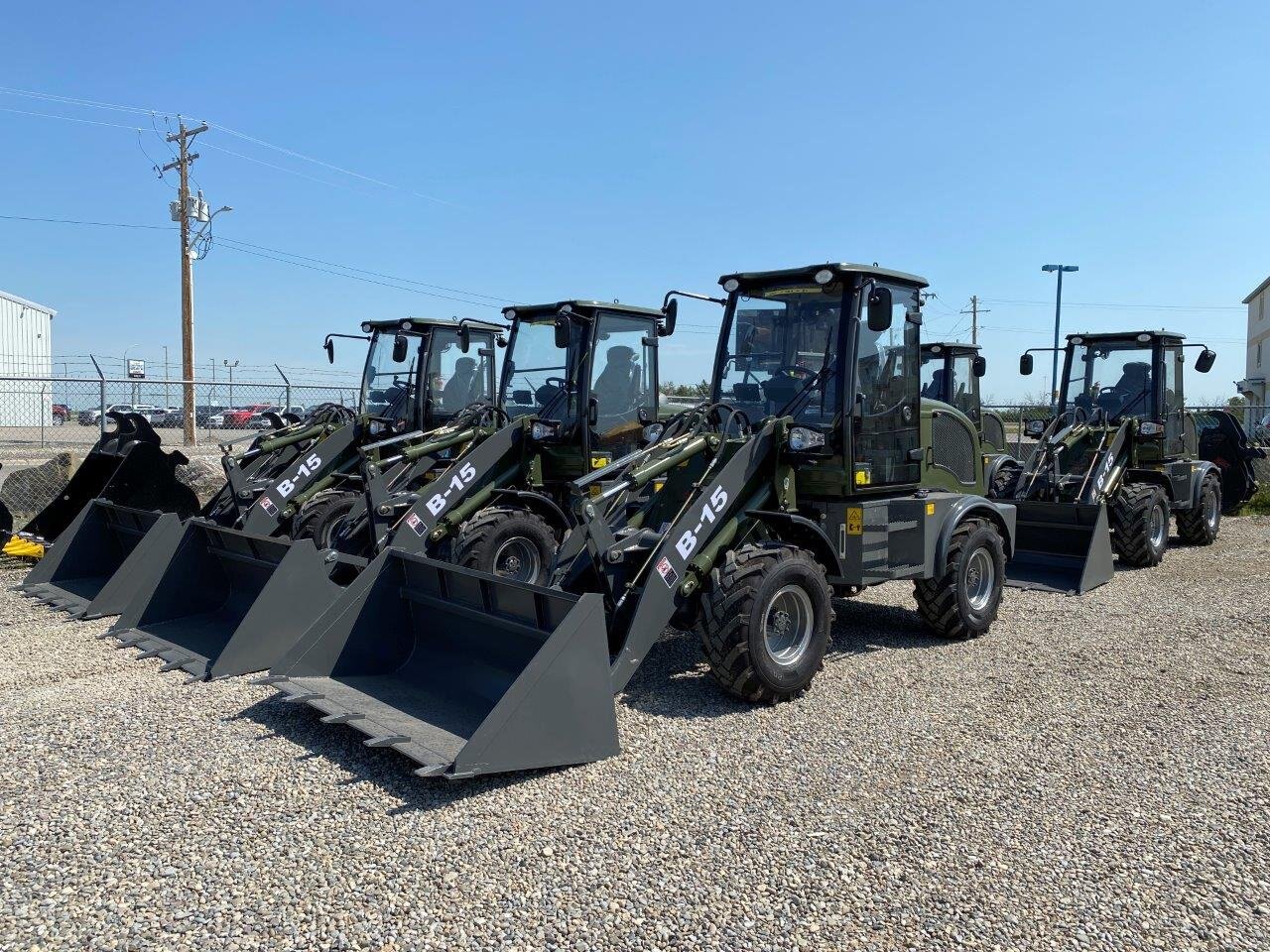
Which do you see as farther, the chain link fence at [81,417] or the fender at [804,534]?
the chain link fence at [81,417]

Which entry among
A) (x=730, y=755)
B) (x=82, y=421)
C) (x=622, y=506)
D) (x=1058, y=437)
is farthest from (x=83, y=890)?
(x=82, y=421)

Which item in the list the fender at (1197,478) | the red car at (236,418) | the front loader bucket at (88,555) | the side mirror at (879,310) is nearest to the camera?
the side mirror at (879,310)

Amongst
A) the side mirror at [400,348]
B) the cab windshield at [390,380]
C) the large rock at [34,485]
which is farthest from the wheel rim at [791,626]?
the large rock at [34,485]

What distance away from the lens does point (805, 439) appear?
6.33 metres

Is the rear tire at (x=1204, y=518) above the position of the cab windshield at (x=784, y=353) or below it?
below

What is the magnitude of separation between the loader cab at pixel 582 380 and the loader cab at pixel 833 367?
7.52ft

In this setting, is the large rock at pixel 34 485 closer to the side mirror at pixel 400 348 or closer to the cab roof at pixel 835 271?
the side mirror at pixel 400 348

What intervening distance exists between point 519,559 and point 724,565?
3.15 m

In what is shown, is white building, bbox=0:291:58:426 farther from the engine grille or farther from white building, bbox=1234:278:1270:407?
white building, bbox=1234:278:1270:407

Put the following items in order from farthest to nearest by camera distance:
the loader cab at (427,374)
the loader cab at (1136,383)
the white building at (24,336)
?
1. the white building at (24,336)
2. the loader cab at (1136,383)
3. the loader cab at (427,374)

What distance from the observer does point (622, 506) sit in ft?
21.6

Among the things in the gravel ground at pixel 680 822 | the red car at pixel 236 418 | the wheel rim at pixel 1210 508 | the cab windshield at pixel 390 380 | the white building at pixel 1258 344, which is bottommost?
the gravel ground at pixel 680 822

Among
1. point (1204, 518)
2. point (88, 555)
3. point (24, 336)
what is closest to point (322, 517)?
point (88, 555)

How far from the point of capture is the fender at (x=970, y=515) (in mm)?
7180
